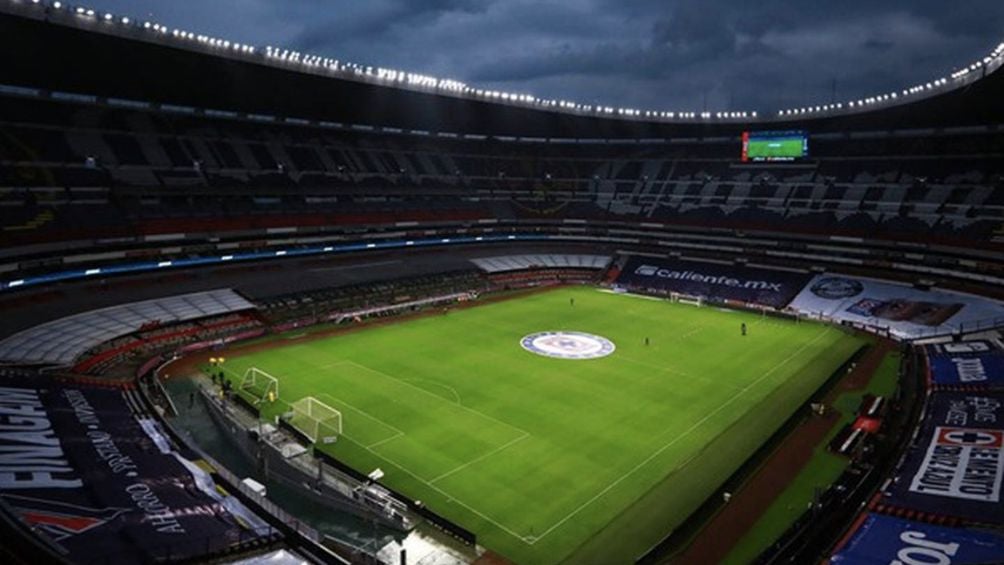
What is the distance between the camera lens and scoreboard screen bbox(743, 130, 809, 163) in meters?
63.4

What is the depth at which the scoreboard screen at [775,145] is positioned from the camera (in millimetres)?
63438

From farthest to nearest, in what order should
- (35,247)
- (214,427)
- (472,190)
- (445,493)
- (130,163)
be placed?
1. (472,190)
2. (130,163)
3. (35,247)
4. (214,427)
5. (445,493)

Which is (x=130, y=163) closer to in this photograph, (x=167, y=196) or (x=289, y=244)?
(x=167, y=196)

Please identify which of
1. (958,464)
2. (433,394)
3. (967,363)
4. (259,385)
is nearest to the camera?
(958,464)

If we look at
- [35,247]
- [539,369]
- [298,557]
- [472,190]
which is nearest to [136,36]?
[35,247]

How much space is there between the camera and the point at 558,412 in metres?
28.7

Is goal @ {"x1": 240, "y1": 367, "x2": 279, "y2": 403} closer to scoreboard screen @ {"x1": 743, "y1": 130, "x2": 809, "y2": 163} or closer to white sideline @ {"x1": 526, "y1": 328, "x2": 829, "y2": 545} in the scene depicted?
white sideline @ {"x1": 526, "y1": 328, "x2": 829, "y2": 545}

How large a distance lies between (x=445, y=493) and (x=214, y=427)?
12689mm

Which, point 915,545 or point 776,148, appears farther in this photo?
point 776,148

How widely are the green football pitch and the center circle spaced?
977 mm

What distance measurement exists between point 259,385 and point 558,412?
15810mm

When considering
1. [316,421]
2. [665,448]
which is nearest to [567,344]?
[665,448]

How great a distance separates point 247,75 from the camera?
46344 mm

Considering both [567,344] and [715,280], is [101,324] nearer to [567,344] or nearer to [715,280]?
[567,344]
